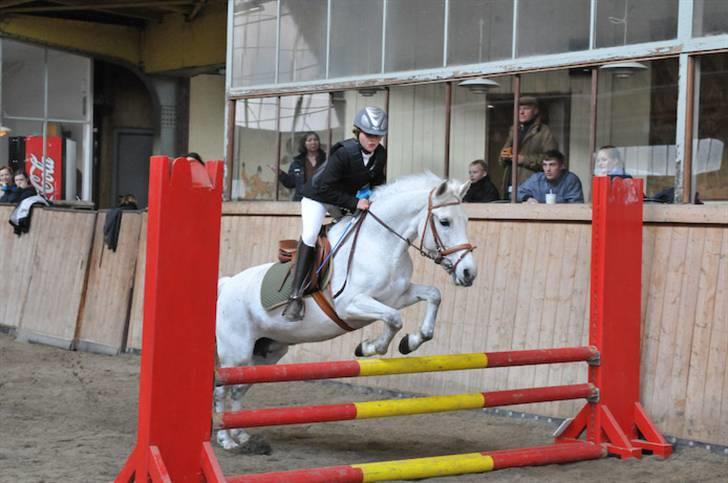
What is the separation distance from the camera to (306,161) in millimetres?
11773

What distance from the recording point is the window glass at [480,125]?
988 centimetres

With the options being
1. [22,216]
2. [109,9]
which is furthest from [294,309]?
[109,9]

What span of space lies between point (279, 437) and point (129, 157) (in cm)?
1547

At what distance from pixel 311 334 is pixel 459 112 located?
3.90 meters

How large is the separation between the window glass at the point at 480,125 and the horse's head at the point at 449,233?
337 centimetres

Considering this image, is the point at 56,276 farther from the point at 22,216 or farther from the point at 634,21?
the point at 634,21

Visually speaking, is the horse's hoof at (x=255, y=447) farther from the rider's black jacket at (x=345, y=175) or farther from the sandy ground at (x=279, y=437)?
the rider's black jacket at (x=345, y=175)

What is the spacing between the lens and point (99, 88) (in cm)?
2205

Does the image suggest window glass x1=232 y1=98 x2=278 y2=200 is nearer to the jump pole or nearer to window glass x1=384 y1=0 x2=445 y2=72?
window glass x1=384 y1=0 x2=445 y2=72

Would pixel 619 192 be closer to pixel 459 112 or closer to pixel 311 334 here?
pixel 311 334

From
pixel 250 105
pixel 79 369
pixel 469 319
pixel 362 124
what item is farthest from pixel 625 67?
pixel 79 369

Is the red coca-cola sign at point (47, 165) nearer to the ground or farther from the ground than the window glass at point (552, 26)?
nearer to the ground

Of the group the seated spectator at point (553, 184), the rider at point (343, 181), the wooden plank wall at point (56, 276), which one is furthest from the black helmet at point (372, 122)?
the wooden plank wall at point (56, 276)

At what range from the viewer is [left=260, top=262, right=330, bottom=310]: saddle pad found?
7.11 m
